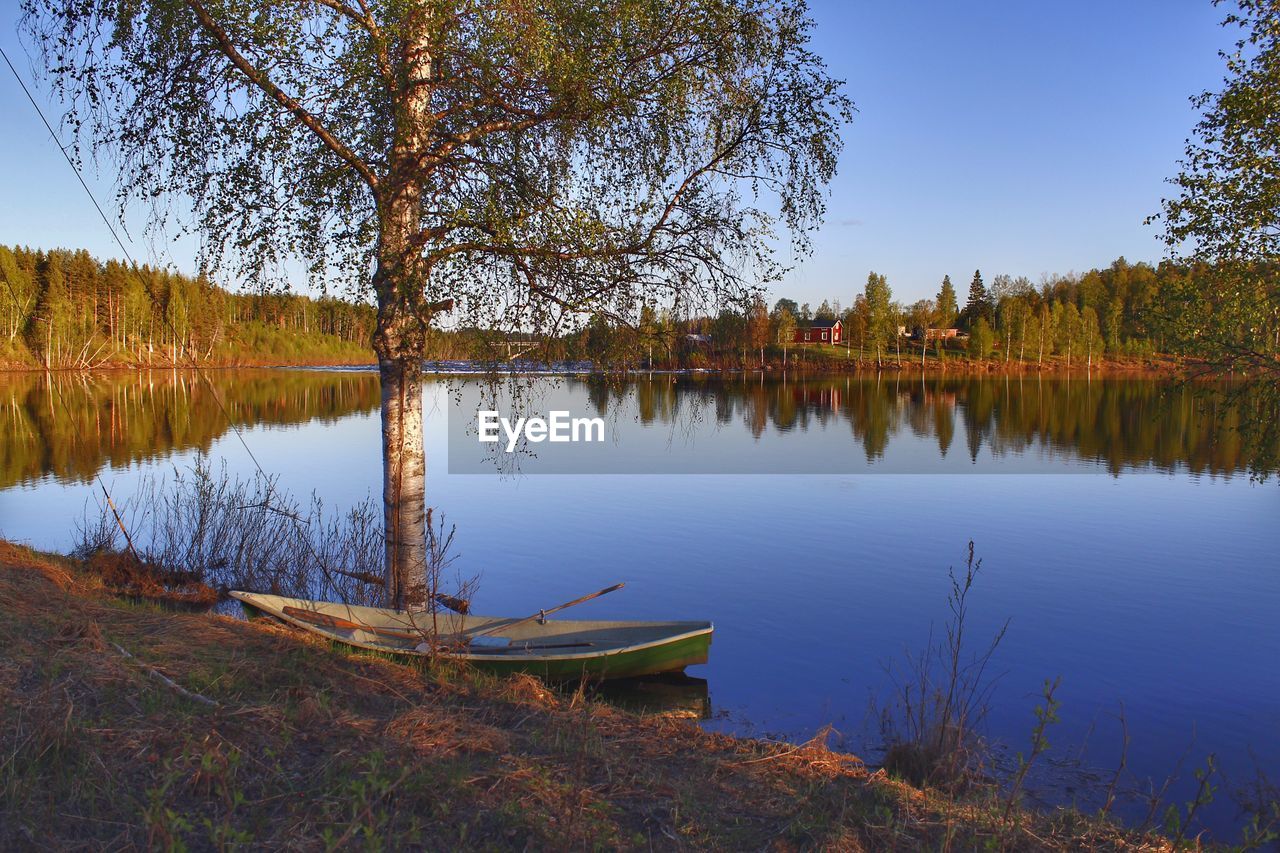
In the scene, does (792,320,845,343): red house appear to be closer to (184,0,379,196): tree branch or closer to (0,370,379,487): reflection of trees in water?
(0,370,379,487): reflection of trees in water

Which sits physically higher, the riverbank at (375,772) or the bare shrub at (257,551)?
the riverbank at (375,772)

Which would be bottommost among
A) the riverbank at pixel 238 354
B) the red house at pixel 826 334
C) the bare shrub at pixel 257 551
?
the bare shrub at pixel 257 551

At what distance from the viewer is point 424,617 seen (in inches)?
401

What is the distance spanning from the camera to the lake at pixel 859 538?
1084 cm

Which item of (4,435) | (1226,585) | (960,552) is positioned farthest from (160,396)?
(1226,585)

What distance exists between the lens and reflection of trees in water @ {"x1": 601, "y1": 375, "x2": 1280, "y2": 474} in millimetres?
13977

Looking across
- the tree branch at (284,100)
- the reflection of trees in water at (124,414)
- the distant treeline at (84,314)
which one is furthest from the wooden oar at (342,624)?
the distant treeline at (84,314)

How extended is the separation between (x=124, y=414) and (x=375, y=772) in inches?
1914

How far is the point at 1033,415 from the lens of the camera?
56875 mm

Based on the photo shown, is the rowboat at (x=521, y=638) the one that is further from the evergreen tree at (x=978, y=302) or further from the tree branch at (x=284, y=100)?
the evergreen tree at (x=978, y=302)

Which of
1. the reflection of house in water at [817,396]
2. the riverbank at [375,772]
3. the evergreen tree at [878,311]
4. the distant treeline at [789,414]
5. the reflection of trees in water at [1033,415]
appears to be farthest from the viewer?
the evergreen tree at [878,311]

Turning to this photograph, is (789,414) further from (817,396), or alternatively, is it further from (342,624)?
(342,624)

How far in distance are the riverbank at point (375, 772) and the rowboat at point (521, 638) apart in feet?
4.34

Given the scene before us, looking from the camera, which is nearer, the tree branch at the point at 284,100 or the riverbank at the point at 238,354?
the tree branch at the point at 284,100
